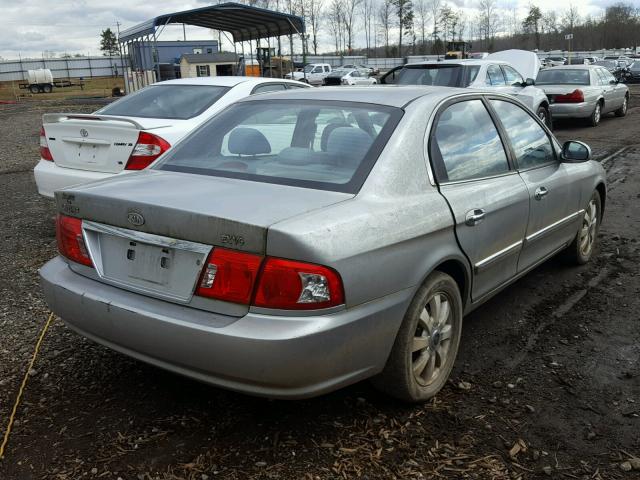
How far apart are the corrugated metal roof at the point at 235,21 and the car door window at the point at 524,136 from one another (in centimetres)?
1598

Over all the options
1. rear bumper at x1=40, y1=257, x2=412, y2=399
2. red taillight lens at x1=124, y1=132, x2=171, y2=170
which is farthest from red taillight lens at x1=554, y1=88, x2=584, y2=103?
rear bumper at x1=40, y1=257, x2=412, y2=399

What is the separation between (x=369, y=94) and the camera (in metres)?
3.45

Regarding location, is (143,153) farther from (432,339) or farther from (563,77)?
(563,77)

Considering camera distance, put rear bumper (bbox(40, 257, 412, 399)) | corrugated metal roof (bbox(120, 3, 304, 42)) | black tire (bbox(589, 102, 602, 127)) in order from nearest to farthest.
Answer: rear bumper (bbox(40, 257, 412, 399)) < black tire (bbox(589, 102, 602, 127)) < corrugated metal roof (bbox(120, 3, 304, 42))

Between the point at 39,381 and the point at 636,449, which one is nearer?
the point at 636,449

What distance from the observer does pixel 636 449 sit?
2.66 m

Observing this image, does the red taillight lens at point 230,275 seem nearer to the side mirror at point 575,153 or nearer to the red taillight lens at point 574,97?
the side mirror at point 575,153

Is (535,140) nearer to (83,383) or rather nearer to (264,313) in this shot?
(264,313)

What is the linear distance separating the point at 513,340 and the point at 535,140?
141 cm

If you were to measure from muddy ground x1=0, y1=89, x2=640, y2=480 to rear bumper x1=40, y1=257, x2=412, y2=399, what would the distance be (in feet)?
1.25

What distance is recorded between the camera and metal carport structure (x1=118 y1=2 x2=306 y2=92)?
764 inches

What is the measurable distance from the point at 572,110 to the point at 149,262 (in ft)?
46.4

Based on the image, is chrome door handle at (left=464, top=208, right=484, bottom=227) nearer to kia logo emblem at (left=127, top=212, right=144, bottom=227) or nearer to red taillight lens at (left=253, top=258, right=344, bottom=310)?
red taillight lens at (left=253, top=258, right=344, bottom=310)

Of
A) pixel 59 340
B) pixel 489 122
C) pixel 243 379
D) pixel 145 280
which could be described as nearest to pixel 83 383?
pixel 59 340
